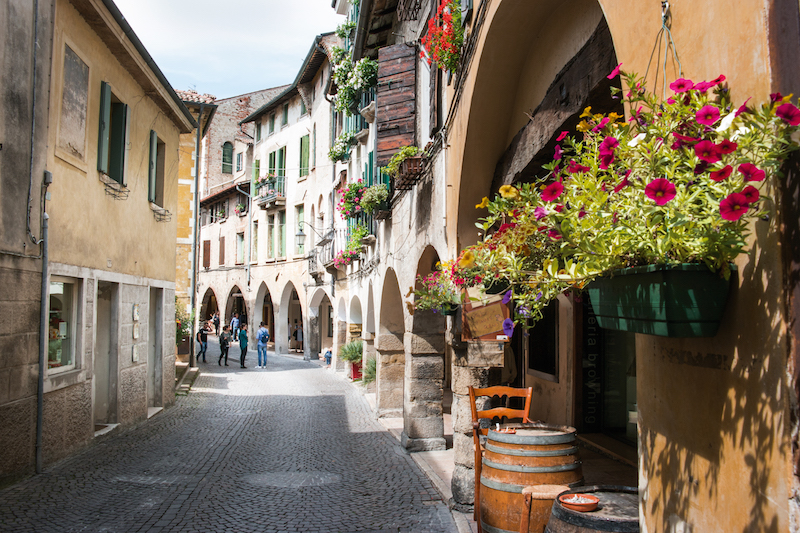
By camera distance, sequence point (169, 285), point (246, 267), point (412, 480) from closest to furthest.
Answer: point (412, 480), point (169, 285), point (246, 267)

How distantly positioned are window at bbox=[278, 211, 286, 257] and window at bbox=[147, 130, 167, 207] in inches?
654

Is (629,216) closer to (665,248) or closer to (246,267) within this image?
(665,248)

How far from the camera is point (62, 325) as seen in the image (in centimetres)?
793

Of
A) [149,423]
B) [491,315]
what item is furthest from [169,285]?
[491,315]

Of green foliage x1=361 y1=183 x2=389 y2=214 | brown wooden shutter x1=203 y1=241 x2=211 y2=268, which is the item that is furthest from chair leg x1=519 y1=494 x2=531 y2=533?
brown wooden shutter x1=203 y1=241 x2=211 y2=268

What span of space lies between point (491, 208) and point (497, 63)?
269cm

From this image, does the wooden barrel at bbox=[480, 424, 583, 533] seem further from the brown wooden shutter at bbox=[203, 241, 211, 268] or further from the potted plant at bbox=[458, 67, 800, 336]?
the brown wooden shutter at bbox=[203, 241, 211, 268]

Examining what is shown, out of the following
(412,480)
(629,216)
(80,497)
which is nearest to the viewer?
(629,216)

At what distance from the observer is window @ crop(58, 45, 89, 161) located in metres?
7.64

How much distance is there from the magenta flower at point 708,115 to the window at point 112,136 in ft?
28.8

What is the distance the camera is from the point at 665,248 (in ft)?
5.08

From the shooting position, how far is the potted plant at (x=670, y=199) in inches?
54.5

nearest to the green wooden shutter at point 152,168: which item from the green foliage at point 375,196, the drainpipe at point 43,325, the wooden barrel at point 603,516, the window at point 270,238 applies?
the green foliage at point 375,196

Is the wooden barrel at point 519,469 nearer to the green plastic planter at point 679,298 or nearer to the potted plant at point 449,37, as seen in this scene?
the green plastic planter at point 679,298
